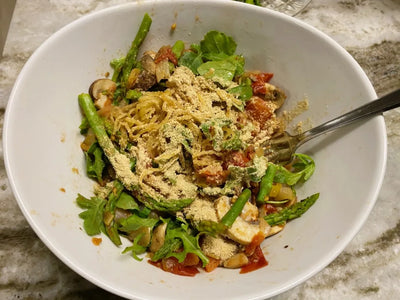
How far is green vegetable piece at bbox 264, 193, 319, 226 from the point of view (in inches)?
73.9

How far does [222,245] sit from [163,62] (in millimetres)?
1063

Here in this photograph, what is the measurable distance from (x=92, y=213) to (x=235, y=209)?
69 centimetres

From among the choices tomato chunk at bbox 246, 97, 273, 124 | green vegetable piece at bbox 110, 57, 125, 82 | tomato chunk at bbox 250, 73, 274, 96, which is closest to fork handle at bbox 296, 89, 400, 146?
tomato chunk at bbox 246, 97, 273, 124

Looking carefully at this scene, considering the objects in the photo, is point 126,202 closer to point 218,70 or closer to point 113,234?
point 113,234

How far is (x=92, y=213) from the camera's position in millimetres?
1773

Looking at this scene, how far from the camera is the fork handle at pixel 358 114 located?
169 centimetres

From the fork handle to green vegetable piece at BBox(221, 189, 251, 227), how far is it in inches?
17.7

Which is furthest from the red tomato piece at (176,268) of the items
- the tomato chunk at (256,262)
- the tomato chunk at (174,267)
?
the tomato chunk at (256,262)

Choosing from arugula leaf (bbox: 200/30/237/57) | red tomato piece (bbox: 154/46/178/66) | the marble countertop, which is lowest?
the marble countertop

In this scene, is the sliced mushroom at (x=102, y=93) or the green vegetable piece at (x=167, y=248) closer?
the green vegetable piece at (x=167, y=248)

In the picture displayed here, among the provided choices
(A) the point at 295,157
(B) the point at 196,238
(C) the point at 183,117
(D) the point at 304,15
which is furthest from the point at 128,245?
(D) the point at 304,15

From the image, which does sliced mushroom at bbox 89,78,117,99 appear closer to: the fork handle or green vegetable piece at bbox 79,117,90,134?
green vegetable piece at bbox 79,117,90,134

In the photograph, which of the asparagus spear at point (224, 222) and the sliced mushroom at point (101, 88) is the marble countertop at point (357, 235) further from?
the sliced mushroom at point (101, 88)

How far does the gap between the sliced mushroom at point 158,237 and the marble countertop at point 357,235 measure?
492 millimetres
